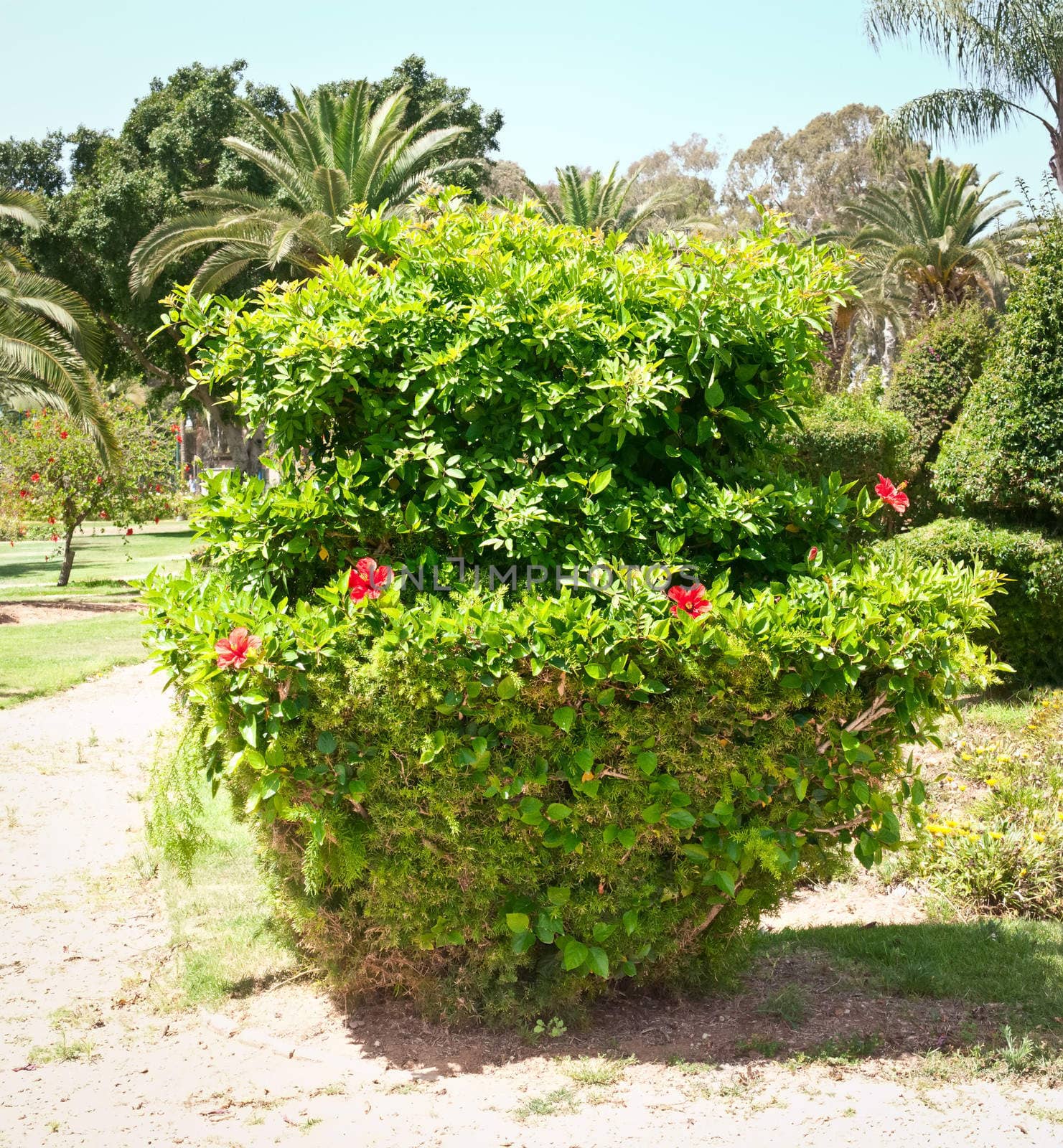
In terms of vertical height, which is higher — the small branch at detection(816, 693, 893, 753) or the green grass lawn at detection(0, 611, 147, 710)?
the small branch at detection(816, 693, 893, 753)

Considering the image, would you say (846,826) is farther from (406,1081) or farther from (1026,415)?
(1026,415)

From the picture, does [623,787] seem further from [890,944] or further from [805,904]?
[805,904]

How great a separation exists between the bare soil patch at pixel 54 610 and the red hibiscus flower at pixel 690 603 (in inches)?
511

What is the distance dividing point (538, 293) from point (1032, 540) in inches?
225

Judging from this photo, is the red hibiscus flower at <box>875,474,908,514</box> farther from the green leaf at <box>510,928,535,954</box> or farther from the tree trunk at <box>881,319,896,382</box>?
the tree trunk at <box>881,319,896,382</box>

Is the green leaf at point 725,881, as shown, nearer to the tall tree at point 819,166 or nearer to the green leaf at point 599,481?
the green leaf at point 599,481

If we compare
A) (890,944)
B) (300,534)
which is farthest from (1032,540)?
(300,534)

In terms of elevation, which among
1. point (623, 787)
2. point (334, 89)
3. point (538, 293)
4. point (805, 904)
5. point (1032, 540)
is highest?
point (334, 89)

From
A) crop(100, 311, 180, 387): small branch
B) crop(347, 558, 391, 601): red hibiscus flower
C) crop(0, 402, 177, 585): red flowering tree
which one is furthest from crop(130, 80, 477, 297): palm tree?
crop(347, 558, 391, 601): red hibiscus flower

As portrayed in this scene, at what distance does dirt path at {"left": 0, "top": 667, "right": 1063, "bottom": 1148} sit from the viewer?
9.27ft

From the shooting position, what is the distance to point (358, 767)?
320 centimetres

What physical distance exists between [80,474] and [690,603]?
15.7 metres

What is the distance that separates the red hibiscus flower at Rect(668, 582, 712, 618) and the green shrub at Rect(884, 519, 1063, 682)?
198 inches

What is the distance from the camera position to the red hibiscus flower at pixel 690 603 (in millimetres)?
3098
